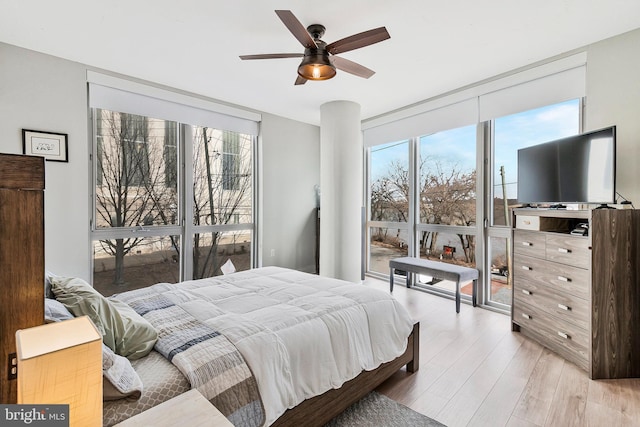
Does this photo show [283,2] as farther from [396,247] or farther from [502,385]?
[396,247]

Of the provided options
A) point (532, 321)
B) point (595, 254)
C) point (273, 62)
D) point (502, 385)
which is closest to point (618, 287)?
point (595, 254)

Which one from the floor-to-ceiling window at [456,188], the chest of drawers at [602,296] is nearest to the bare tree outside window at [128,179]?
the floor-to-ceiling window at [456,188]

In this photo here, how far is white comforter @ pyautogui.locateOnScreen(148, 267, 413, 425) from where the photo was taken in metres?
1.43

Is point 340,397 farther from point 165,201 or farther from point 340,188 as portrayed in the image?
point 165,201

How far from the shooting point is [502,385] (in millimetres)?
2047

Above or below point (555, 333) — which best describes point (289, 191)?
above

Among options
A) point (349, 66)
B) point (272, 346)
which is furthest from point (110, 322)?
point (349, 66)

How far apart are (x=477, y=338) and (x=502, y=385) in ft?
2.43

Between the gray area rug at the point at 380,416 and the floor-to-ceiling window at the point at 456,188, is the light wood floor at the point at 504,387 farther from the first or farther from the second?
the floor-to-ceiling window at the point at 456,188

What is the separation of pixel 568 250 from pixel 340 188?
248cm

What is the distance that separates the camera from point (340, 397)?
1.70 meters

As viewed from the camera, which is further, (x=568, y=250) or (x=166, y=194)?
(x=166, y=194)

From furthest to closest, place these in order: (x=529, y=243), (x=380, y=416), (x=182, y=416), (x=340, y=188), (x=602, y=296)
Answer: (x=340, y=188) → (x=529, y=243) → (x=602, y=296) → (x=380, y=416) → (x=182, y=416)

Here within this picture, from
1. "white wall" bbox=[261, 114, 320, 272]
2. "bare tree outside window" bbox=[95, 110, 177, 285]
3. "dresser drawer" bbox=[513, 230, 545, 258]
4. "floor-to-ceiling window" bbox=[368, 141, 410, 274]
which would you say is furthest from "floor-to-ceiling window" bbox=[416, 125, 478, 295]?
"bare tree outside window" bbox=[95, 110, 177, 285]
